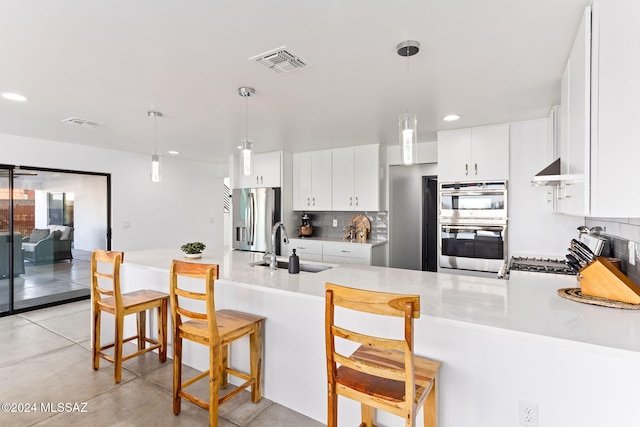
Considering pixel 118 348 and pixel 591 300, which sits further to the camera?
pixel 118 348

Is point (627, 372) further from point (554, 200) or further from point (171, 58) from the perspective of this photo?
point (171, 58)

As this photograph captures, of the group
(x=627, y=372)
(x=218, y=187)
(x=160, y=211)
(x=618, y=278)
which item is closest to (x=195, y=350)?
(x=627, y=372)

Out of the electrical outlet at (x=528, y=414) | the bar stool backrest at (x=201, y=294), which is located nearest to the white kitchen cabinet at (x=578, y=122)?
the electrical outlet at (x=528, y=414)

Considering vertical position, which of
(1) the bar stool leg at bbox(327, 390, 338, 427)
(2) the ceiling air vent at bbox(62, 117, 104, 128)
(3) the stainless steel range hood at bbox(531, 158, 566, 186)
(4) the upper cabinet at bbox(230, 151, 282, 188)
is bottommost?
(1) the bar stool leg at bbox(327, 390, 338, 427)

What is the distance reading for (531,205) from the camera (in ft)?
11.4

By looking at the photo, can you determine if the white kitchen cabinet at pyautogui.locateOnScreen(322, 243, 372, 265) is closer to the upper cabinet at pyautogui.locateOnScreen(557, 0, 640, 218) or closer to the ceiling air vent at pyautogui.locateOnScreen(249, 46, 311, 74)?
the ceiling air vent at pyautogui.locateOnScreen(249, 46, 311, 74)

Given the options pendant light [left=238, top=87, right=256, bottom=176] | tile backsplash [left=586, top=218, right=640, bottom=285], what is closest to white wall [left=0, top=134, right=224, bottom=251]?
pendant light [left=238, top=87, right=256, bottom=176]

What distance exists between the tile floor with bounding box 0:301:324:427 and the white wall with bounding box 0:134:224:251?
226 centimetres

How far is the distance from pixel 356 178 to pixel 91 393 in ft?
12.2

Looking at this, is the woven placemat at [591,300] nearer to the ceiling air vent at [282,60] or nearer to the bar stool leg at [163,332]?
Answer: the ceiling air vent at [282,60]

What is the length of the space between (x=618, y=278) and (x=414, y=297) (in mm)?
1228

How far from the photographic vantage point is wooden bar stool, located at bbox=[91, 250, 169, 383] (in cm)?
253

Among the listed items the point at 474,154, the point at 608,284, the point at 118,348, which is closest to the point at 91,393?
the point at 118,348

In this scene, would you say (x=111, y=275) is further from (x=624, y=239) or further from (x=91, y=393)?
(x=624, y=239)
